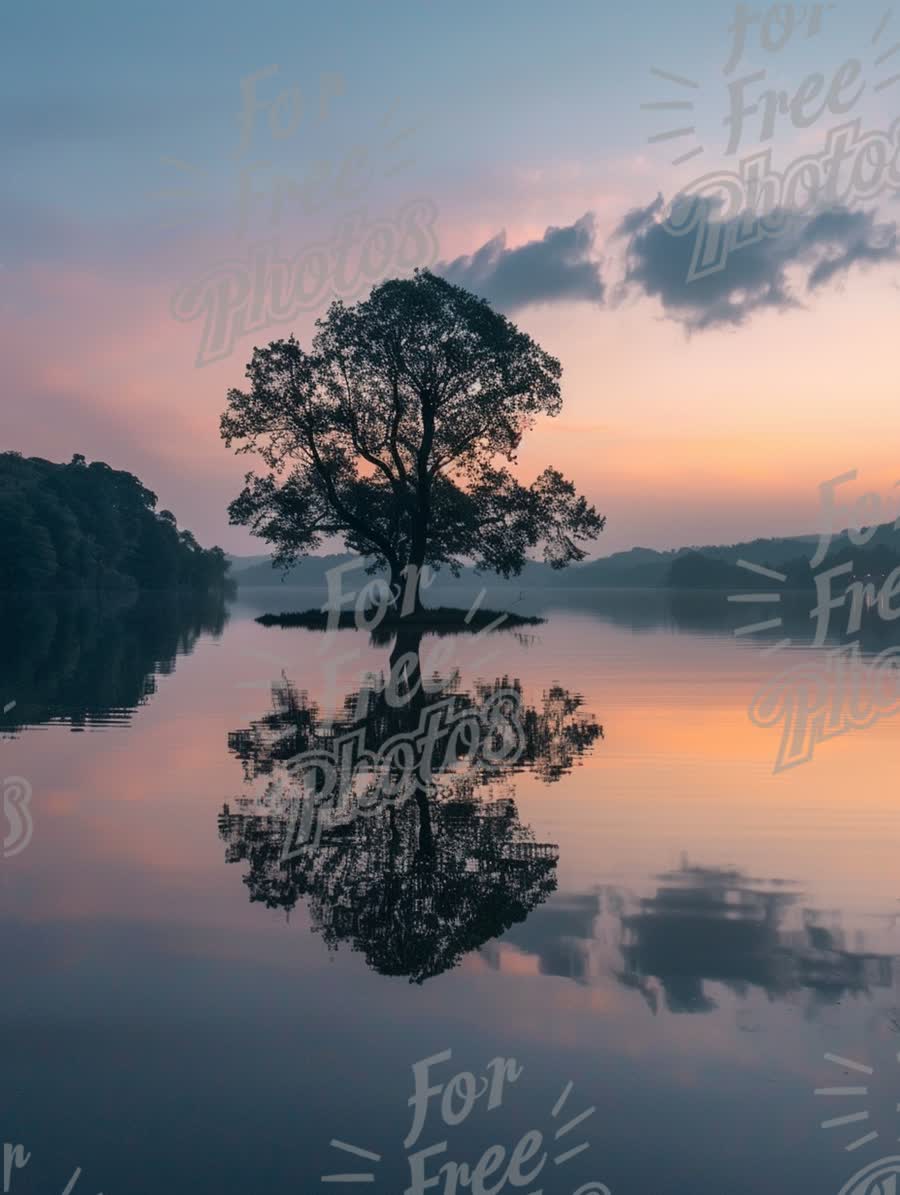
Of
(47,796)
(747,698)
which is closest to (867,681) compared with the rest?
(747,698)

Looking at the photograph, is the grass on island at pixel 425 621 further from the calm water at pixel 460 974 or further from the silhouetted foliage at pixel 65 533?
the silhouetted foliage at pixel 65 533

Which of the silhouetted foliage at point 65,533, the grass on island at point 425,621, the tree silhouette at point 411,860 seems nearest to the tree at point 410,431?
the grass on island at point 425,621

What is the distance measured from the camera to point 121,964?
26.7 ft

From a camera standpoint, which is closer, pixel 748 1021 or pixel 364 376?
pixel 748 1021

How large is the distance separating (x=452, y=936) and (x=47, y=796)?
25.6ft

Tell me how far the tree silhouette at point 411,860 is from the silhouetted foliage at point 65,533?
391ft

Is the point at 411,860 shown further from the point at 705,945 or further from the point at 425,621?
the point at 425,621

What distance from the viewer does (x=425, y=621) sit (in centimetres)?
5956

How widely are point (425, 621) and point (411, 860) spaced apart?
48604 mm

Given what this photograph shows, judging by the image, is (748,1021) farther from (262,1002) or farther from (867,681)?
(867,681)

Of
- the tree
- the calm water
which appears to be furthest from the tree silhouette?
the tree

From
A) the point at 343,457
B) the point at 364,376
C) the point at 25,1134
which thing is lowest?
the point at 25,1134

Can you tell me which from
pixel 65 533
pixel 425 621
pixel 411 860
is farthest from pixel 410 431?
pixel 65 533

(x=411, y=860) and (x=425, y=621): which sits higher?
(x=425, y=621)
